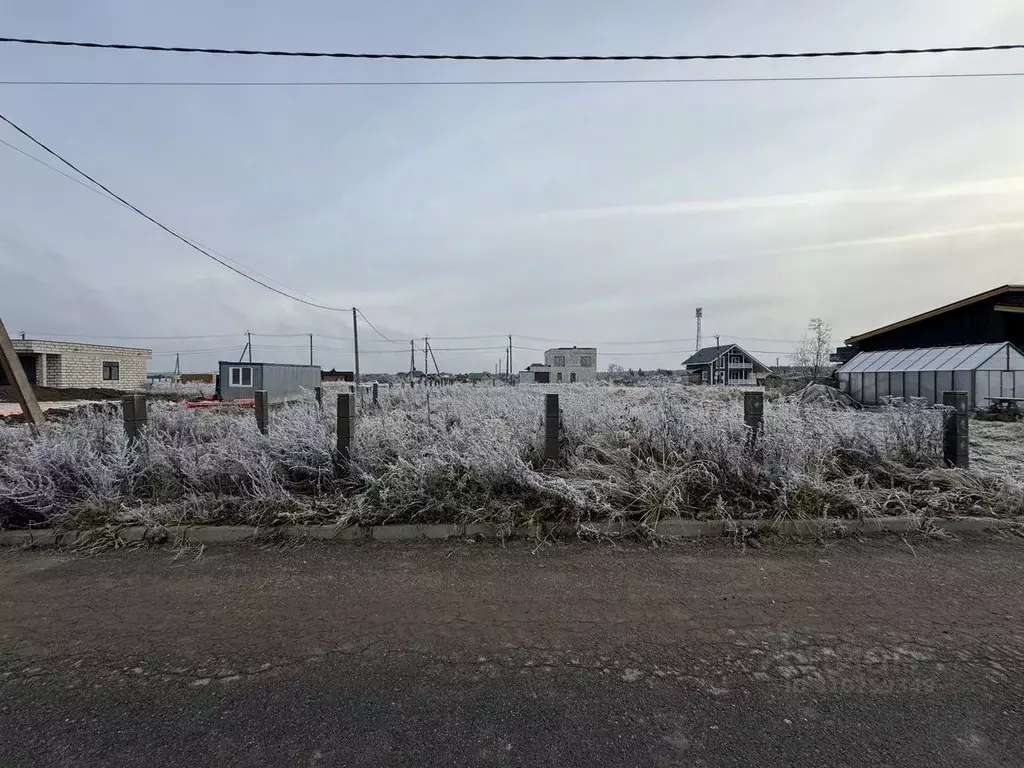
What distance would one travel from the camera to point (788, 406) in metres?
7.62

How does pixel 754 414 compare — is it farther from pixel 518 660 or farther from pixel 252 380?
pixel 252 380

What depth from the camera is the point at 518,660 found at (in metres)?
2.74

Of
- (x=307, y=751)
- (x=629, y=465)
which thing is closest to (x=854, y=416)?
(x=629, y=465)

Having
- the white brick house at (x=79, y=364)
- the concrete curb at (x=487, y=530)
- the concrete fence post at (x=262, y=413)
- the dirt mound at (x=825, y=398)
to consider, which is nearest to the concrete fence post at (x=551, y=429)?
the concrete curb at (x=487, y=530)

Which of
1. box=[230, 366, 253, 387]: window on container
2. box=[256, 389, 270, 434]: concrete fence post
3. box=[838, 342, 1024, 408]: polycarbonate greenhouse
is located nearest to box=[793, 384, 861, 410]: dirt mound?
box=[838, 342, 1024, 408]: polycarbonate greenhouse

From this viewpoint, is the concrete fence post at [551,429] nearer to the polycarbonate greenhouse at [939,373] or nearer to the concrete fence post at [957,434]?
the concrete fence post at [957,434]

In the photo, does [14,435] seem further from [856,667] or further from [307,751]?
[856,667]

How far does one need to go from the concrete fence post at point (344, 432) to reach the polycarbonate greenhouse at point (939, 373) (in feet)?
58.3

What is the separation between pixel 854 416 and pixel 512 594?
19.6ft

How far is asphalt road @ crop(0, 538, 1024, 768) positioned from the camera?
84.5 inches

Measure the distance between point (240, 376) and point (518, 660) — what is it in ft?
103

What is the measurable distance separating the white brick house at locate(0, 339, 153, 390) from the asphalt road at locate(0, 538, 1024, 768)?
144 feet

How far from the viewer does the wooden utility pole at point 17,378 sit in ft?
24.5

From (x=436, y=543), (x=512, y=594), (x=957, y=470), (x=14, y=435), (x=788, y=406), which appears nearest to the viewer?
(x=512, y=594)
